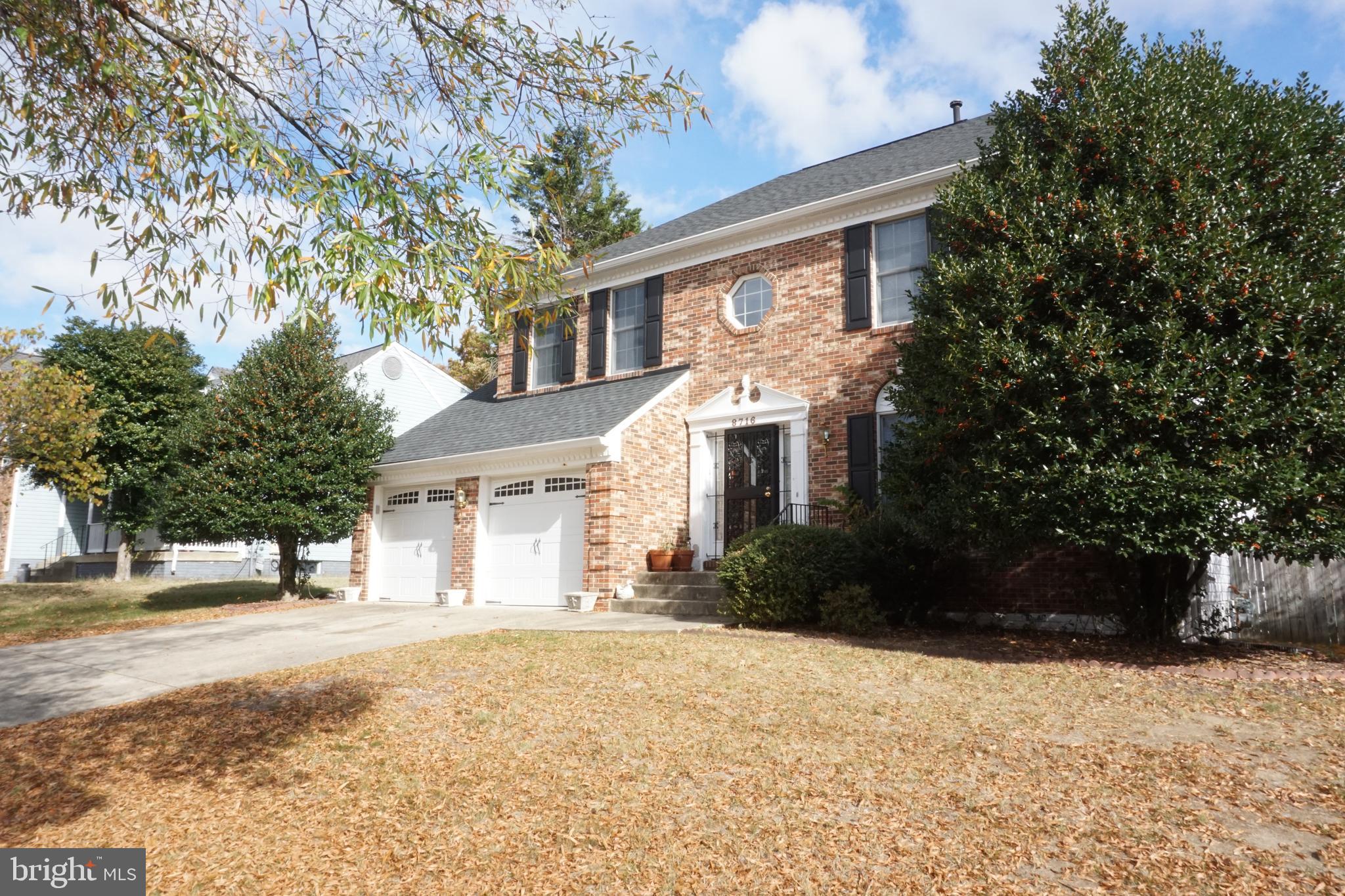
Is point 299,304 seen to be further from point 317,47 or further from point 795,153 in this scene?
point 795,153

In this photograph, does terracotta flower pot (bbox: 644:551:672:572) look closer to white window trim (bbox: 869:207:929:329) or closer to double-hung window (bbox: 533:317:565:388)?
white window trim (bbox: 869:207:929:329)

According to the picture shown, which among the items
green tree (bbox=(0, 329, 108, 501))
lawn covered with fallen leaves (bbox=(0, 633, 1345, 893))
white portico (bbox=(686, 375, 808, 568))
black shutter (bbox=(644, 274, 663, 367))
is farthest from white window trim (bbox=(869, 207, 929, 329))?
green tree (bbox=(0, 329, 108, 501))

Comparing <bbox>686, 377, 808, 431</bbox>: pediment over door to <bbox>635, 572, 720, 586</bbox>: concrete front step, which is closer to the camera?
<bbox>635, 572, 720, 586</bbox>: concrete front step

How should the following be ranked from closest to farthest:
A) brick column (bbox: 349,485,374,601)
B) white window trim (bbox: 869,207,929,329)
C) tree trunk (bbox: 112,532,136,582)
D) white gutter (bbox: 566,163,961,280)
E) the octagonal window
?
1. white gutter (bbox: 566,163,961,280)
2. white window trim (bbox: 869,207,929,329)
3. the octagonal window
4. brick column (bbox: 349,485,374,601)
5. tree trunk (bbox: 112,532,136,582)

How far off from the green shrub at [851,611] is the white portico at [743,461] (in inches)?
131

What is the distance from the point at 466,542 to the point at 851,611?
307 inches

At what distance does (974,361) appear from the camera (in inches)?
307

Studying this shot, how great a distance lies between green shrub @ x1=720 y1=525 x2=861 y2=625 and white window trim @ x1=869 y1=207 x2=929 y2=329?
3918mm

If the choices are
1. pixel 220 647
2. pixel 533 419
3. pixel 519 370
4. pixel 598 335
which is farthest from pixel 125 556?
pixel 220 647

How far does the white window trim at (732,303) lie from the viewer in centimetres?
1389

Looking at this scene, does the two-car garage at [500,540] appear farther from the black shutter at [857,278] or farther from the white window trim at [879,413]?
the black shutter at [857,278]

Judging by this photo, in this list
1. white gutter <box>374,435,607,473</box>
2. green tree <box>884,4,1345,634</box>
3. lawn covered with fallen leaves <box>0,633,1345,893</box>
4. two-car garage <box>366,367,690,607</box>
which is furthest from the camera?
two-car garage <box>366,367,690,607</box>

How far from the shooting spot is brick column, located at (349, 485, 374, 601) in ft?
52.1

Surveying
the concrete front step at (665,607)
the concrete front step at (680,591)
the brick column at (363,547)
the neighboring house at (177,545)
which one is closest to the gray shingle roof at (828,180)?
the concrete front step at (680,591)
